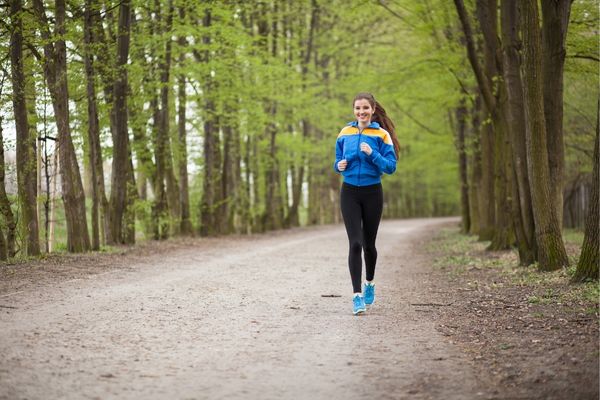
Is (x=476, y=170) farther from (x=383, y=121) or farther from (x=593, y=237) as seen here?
(x=383, y=121)

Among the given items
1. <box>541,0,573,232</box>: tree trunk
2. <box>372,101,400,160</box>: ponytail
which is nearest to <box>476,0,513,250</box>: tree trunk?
<box>541,0,573,232</box>: tree trunk

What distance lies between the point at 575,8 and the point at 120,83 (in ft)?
35.7

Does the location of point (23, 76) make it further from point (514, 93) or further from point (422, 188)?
point (422, 188)

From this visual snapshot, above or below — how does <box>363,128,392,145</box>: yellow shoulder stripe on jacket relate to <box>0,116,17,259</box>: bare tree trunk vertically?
above

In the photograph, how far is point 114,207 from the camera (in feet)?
55.2

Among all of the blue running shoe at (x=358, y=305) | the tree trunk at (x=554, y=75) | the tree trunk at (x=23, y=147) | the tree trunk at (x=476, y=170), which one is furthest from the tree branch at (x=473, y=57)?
the tree trunk at (x=23, y=147)

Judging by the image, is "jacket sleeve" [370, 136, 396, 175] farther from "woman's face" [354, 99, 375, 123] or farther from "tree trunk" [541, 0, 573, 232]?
"tree trunk" [541, 0, 573, 232]

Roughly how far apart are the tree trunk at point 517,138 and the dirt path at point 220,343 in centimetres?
308

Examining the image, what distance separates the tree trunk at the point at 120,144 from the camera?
1603cm

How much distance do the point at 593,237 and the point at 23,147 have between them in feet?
33.1

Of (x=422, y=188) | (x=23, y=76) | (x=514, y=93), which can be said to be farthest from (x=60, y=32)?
(x=422, y=188)

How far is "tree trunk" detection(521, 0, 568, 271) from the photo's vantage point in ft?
32.1

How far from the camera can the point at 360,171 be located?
23.7 ft

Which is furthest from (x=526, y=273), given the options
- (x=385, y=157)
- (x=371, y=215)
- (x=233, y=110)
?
(x=233, y=110)
